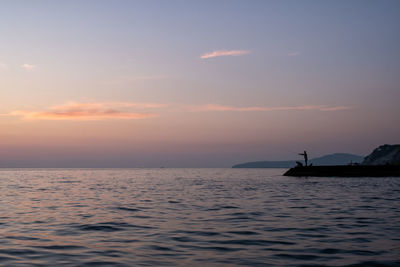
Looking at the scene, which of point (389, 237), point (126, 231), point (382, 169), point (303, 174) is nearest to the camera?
point (389, 237)

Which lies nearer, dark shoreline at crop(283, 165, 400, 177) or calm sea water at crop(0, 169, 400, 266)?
calm sea water at crop(0, 169, 400, 266)

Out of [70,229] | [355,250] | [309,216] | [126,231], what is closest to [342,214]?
[309,216]

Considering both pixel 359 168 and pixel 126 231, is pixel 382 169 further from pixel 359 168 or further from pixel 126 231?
pixel 126 231

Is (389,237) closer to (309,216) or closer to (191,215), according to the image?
(309,216)

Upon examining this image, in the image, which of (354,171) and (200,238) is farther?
(354,171)

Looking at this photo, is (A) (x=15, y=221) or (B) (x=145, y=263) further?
(A) (x=15, y=221)

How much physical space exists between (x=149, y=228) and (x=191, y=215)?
218 inches

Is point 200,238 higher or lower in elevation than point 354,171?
higher

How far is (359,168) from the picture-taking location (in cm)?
10012

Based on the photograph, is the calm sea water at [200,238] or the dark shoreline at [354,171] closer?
the calm sea water at [200,238]

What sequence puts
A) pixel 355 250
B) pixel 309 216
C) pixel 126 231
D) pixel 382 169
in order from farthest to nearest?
pixel 382 169, pixel 309 216, pixel 126 231, pixel 355 250

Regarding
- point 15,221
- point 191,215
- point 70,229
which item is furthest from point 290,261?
point 15,221

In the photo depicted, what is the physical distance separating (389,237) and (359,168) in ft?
Answer: 295

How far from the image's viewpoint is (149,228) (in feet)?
62.8
